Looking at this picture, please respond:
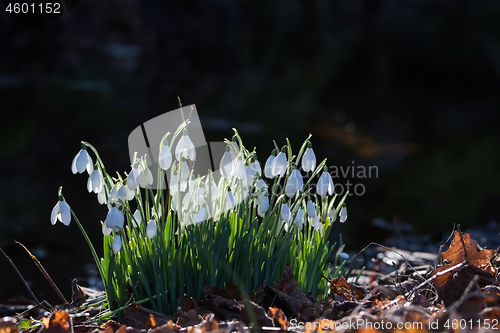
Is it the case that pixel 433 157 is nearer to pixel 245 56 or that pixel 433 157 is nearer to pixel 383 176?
pixel 383 176

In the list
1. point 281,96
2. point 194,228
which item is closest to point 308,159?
point 194,228

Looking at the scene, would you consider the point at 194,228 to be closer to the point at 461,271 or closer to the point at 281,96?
the point at 461,271

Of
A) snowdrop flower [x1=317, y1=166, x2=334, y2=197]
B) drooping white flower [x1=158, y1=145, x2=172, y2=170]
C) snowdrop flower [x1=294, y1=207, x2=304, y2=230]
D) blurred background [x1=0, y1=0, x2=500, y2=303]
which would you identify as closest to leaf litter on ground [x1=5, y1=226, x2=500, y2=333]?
snowdrop flower [x1=294, y1=207, x2=304, y2=230]

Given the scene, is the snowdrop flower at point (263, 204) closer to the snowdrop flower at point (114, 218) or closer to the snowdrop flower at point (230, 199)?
the snowdrop flower at point (230, 199)

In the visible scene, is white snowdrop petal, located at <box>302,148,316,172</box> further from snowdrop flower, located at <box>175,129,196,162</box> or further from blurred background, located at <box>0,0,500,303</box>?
blurred background, located at <box>0,0,500,303</box>

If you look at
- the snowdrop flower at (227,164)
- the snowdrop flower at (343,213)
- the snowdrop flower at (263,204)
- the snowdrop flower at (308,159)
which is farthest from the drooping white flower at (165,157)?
the snowdrop flower at (343,213)

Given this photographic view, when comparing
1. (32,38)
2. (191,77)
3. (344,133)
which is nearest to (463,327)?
(344,133)
